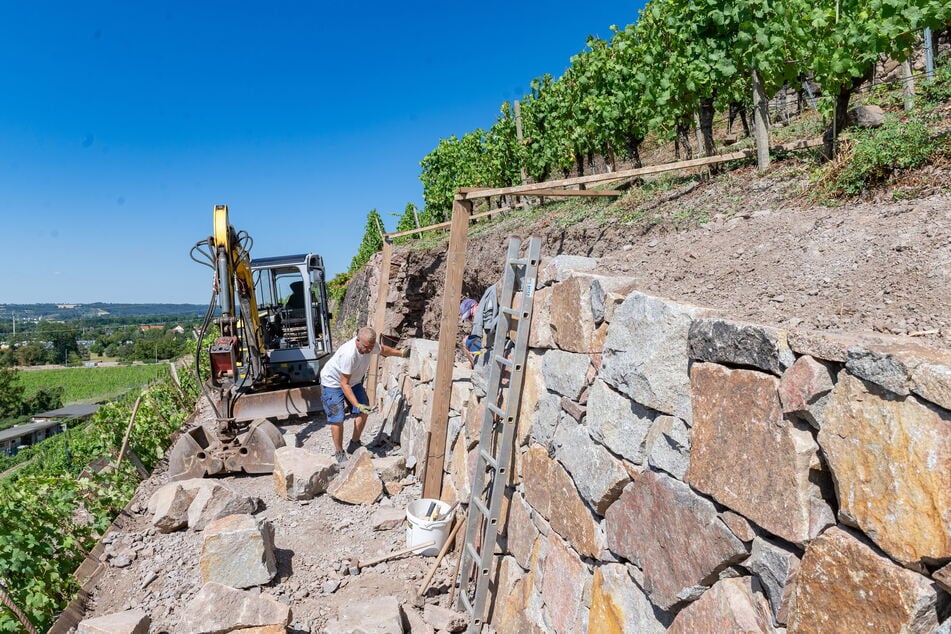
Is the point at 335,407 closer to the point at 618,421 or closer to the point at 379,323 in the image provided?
the point at 379,323

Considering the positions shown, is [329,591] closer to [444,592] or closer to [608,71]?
[444,592]

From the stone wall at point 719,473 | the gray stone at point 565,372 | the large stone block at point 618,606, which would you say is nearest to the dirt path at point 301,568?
the stone wall at point 719,473

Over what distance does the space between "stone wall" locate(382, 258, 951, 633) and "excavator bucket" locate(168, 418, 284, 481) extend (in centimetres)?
467

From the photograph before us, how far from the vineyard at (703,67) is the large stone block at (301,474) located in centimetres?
613

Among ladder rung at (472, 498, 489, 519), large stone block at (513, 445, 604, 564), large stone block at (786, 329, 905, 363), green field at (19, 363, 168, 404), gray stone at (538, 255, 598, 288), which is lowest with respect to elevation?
green field at (19, 363, 168, 404)

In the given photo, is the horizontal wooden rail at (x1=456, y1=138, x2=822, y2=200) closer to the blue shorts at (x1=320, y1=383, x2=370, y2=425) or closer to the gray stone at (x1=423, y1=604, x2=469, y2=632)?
the blue shorts at (x1=320, y1=383, x2=370, y2=425)

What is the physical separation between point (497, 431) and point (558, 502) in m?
0.97

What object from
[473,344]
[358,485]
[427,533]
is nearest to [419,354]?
[473,344]

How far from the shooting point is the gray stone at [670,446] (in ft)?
8.12

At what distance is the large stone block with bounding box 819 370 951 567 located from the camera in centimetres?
150

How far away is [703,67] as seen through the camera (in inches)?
289

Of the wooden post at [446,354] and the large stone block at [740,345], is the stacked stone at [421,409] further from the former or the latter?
the large stone block at [740,345]

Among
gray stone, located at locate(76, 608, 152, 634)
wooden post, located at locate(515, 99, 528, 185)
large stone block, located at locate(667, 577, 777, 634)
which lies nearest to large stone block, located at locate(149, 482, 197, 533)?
gray stone, located at locate(76, 608, 152, 634)

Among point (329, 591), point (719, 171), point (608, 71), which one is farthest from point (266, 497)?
point (608, 71)
